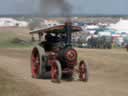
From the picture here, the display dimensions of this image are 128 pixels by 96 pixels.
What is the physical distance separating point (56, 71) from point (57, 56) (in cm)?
68

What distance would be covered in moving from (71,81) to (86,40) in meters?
39.0

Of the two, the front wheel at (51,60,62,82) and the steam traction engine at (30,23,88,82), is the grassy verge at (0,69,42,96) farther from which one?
the steam traction engine at (30,23,88,82)

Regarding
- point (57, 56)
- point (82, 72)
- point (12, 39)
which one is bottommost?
point (12, 39)

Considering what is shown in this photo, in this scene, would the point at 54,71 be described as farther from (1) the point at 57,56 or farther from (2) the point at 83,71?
(2) the point at 83,71

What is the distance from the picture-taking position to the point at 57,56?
17188 mm

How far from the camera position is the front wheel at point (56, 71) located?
54.0 feet

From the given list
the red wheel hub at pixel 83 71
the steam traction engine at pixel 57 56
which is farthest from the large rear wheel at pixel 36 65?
the red wheel hub at pixel 83 71

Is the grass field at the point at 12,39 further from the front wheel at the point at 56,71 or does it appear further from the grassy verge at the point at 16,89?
the grassy verge at the point at 16,89

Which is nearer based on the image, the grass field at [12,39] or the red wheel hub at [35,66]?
the red wheel hub at [35,66]

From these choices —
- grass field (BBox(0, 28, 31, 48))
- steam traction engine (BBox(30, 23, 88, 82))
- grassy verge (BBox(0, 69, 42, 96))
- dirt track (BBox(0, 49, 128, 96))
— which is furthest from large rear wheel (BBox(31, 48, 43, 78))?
grass field (BBox(0, 28, 31, 48))

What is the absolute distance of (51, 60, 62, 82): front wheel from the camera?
648 inches

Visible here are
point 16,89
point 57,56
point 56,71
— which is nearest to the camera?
point 16,89

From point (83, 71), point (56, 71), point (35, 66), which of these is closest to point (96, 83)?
point (83, 71)

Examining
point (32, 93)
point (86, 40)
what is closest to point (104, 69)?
point (32, 93)
